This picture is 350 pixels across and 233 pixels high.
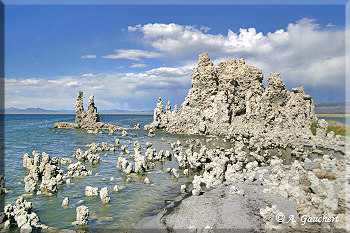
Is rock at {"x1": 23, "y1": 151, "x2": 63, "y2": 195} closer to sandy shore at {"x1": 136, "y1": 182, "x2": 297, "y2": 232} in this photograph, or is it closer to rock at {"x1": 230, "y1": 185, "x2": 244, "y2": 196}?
sandy shore at {"x1": 136, "y1": 182, "x2": 297, "y2": 232}

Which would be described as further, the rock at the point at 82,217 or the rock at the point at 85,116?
the rock at the point at 85,116

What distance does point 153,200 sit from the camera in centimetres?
1764

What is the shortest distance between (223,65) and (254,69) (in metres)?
8.88

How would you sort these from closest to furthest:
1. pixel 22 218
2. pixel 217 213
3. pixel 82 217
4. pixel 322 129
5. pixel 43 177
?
pixel 22 218 < pixel 82 217 < pixel 217 213 < pixel 43 177 < pixel 322 129

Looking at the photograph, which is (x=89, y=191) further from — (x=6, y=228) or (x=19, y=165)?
(x=19, y=165)

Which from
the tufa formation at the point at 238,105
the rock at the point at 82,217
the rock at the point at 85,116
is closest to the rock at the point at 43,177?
the rock at the point at 82,217

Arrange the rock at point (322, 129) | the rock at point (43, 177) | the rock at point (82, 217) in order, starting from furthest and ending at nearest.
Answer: the rock at point (322, 129)
the rock at point (43, 177)
the rock at point (82, 217)

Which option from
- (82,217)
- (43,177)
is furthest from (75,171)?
(82,217)

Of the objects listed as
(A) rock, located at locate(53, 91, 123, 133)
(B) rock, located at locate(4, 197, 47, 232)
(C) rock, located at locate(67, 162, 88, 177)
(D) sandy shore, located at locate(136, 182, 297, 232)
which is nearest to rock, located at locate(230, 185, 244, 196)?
(D) sandy shore, located at locate(136, 182, 297, 232)

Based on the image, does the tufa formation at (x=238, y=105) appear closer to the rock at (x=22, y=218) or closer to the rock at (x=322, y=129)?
the rock at (x=322, y=129)

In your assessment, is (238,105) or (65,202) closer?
(65,202)

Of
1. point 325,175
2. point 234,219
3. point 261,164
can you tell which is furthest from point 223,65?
point 234,219

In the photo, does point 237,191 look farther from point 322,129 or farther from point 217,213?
point 322,129

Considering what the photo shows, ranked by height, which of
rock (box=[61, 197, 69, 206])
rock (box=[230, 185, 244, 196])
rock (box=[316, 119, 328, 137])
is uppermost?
rock (box=[316, 119, 328, 137])
